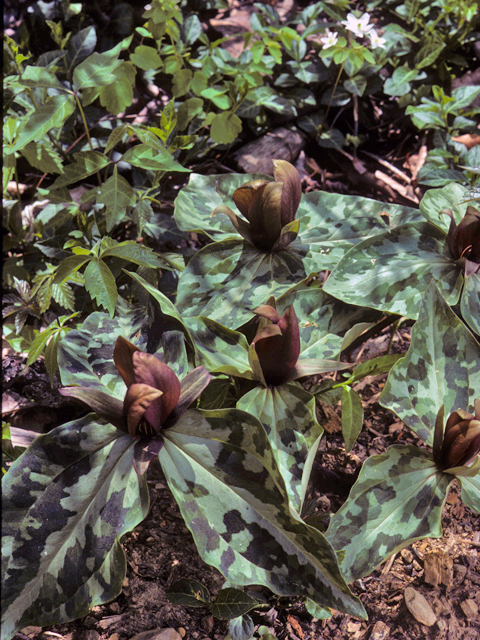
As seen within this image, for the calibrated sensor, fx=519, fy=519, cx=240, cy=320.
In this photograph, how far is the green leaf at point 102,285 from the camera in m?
1.31

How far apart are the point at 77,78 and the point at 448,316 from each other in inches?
47.9

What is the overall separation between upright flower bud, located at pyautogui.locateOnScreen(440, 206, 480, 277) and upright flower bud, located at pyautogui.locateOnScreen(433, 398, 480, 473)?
42 cm

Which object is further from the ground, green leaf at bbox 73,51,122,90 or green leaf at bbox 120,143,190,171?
green leaf at bbox 73,51,122,90

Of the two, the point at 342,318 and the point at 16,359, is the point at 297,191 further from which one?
the point at 16,359

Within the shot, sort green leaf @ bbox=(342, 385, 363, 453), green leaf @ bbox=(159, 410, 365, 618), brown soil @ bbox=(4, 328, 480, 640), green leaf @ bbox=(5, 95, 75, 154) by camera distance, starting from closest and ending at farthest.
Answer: green leaf @ bbox=(159, 410, 365, 618) < brown soil @ bbox=(4, 328, 480, 640) < green leaf @ bbox=(342, 385, 363, 453) < green leaf @ bbox=(5, 95, 75, 154)

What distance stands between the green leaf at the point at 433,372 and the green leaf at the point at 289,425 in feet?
0.60

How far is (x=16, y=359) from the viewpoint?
1739 mm

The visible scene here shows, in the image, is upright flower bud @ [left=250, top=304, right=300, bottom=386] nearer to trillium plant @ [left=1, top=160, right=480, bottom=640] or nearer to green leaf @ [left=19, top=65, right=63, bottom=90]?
trillium plant @ [left=1, top=160, right=480, bottom=640]

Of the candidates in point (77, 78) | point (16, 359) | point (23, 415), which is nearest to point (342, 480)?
point (23, 415)

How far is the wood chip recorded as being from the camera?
1.20 meters

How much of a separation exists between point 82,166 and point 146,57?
690mm

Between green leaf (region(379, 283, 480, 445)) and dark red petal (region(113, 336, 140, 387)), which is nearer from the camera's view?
dark red petal (region(113, 336, 140, 387))

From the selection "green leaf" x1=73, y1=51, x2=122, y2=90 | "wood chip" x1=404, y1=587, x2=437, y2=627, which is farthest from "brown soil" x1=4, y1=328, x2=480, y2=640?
"green leaf" x1=73, y1=51, x2=122, y2=90

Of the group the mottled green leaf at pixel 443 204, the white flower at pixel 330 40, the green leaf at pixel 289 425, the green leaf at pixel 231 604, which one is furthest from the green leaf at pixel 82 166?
the white flower at pixel 330 40
